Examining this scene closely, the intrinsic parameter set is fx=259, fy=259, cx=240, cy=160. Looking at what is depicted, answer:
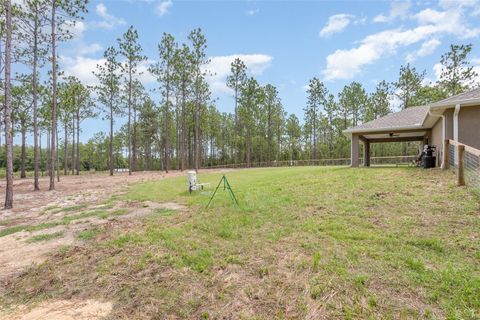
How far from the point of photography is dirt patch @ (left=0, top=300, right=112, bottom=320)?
114 inches

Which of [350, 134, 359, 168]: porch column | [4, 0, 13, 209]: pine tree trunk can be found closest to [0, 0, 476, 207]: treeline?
[4, 0, 13, 209]: pine tree trunk

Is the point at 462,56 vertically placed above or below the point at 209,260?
above

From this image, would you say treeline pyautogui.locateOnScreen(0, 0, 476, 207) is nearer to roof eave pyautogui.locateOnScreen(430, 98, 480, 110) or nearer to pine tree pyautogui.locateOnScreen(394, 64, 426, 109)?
pine tree pyautogui.locateOnScreen(394, 64, 426, 109)

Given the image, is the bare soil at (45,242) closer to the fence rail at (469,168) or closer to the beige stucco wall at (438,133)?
the fence rail at (469,168)

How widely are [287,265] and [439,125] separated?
1138cm

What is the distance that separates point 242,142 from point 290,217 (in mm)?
36018

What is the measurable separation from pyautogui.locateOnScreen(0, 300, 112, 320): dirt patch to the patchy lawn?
10cm

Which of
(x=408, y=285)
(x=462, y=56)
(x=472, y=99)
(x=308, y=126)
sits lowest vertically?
(x=408, y=285)

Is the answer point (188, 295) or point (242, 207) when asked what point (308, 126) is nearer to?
point (242, 207)

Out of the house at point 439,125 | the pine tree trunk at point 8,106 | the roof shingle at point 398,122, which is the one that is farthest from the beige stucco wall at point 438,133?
the pine tree trunk at point 8,106

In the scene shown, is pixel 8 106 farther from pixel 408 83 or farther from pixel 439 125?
pixel 408 83

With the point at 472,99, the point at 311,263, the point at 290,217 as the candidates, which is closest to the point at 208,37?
the point at 472,99

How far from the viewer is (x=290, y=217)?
546cm

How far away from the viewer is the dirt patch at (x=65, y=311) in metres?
2.90
